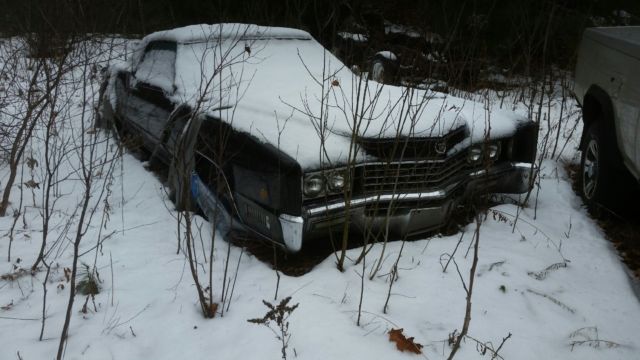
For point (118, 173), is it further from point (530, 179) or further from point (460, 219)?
point (530, 179)

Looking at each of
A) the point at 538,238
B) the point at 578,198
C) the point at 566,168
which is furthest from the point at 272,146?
the point at 566,168

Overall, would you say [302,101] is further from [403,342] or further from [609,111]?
[609,111]

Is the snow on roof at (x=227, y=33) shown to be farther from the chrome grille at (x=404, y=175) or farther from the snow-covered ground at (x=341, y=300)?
the chrome grille at (x=404, y=175)

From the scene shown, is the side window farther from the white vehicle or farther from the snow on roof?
the white vehicle

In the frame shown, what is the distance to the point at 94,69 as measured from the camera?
139 inches

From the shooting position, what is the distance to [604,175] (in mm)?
3559

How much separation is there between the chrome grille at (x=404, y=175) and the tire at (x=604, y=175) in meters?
1.09

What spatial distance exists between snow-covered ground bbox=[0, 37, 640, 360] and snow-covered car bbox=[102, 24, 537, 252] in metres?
0.27

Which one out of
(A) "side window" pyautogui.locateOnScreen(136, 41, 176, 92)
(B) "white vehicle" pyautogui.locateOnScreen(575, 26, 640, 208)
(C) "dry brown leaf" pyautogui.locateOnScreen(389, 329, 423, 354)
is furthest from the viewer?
(A) "side window" pyautogui.locateOnScreen(136, 41, 176, 92)

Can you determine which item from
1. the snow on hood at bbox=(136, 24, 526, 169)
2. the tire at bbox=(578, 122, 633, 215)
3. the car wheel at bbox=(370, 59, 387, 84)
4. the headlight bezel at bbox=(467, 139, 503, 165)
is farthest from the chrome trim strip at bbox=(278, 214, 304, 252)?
the tire at bbox=(578, 122, 633, 215)

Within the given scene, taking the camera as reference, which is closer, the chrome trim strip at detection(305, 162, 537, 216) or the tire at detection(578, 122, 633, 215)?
the chrome trim strip at detection(305, 162, 537, 216)

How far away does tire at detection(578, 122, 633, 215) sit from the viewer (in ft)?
11.4

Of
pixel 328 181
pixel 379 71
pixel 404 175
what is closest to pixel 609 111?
pixel 404 175

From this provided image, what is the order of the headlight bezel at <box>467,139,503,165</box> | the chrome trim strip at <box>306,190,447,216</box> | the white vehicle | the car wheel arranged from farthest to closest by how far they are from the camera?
the car wheel
the headlight bezel at <box>467,139,503,165</box>
the white vehicle
the chrome trim strip at <box>306,190,447,216</box>
